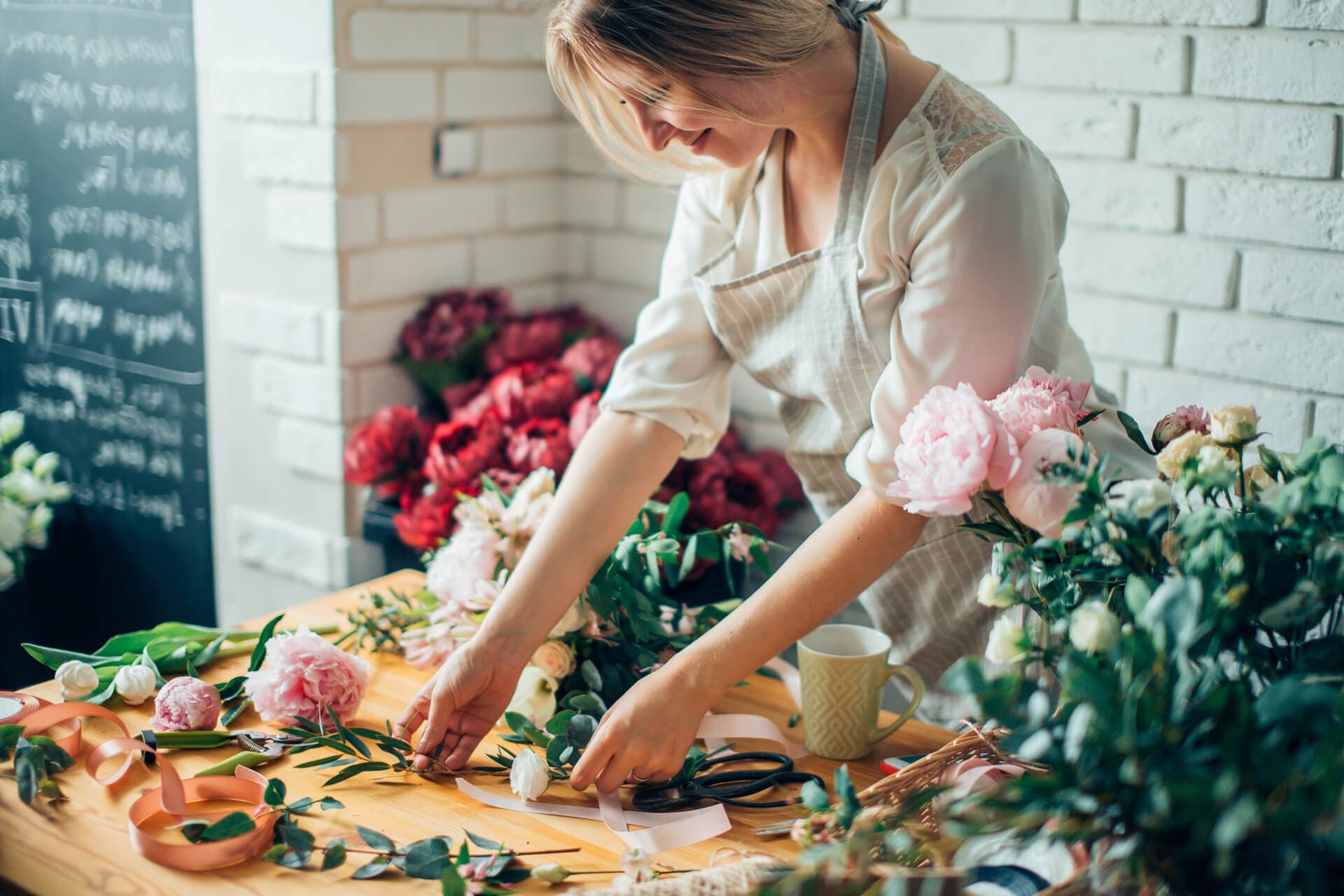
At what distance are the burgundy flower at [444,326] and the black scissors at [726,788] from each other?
1138 millimetres

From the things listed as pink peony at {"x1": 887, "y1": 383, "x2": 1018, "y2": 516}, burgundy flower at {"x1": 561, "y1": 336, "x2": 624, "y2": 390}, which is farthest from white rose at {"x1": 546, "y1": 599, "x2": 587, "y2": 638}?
burgundy flower at {"x1": 561, "y1": 336, "x2": 624, "y2": 390}

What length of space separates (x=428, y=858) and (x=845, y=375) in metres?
0.60

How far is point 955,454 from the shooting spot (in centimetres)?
78

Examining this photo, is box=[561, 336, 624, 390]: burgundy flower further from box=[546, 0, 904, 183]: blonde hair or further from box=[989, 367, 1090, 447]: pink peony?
box=[989, 367, 1090, 447]: pink peony

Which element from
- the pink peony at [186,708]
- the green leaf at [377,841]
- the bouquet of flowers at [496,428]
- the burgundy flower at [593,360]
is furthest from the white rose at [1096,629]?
the burgundy flower at [593,360]

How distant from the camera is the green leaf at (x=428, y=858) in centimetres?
87

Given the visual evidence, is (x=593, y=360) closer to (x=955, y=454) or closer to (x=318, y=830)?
(x=318, y=830)

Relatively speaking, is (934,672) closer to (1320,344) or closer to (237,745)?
(1320,344)

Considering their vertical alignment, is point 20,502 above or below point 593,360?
below

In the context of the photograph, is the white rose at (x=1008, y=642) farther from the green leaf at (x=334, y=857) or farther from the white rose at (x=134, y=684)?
the white rose at (x=134, y=684)

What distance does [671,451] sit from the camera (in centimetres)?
126

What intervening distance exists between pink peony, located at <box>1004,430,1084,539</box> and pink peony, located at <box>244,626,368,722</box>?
63 cm

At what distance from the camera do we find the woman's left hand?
99 cm

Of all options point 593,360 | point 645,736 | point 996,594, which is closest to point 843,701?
point 645,736
